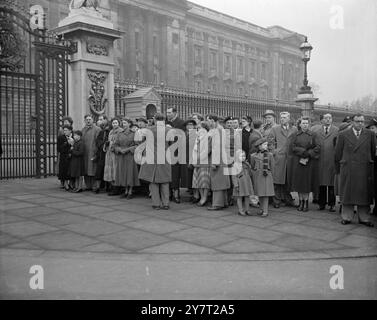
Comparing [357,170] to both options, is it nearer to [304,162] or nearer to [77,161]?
[304,162]

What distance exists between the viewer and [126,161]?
954 centimetres

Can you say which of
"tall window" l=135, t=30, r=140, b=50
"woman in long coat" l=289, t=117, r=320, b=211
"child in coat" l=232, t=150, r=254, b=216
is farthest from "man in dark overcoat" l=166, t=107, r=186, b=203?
"tall window" l=135, t=30, r=140, b=50

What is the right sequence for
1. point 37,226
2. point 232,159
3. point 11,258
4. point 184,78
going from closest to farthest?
point 11,258
point 37,226
point 232,159
point 184,78

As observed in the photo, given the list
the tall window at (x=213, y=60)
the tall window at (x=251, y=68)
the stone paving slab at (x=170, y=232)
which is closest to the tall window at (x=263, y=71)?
the tall window at (x=251, y=68)

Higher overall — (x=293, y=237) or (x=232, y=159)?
(x=232, y=159)

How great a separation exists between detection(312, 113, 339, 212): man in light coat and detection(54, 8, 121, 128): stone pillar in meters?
6.62

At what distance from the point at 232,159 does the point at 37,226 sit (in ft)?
12.1

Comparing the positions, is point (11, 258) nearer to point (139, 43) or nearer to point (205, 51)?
point (139, 43)

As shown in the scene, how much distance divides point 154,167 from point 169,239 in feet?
8.53

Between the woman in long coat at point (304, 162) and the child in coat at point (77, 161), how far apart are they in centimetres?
504

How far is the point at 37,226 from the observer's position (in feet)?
21.6

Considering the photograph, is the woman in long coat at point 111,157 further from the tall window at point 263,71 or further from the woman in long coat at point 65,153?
the tall window at point 263,71

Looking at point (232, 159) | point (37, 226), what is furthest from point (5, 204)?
point (232, 159)

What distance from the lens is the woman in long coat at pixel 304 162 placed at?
27.3 feet
